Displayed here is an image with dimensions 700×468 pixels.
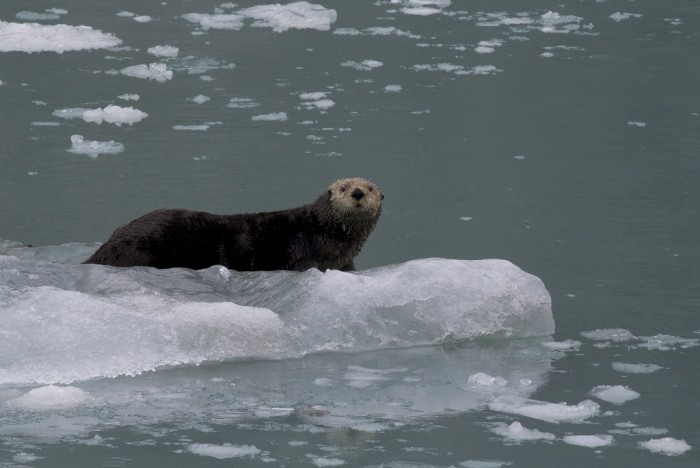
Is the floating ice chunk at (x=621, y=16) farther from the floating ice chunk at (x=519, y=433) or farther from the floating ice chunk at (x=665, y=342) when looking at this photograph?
the floating ice chunk at (x=519, y=433)

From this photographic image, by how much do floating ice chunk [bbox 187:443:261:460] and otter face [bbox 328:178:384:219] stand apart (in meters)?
2.32

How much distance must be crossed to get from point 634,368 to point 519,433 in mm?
923

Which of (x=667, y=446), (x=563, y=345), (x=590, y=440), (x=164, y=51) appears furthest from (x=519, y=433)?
(x=164, y=51)

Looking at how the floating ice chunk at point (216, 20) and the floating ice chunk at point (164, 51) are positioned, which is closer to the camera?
the floating ice chunk at point (164, 51)

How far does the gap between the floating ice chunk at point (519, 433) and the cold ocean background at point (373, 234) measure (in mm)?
13

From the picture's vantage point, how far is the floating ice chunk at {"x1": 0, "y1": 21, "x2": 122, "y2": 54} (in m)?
10.3

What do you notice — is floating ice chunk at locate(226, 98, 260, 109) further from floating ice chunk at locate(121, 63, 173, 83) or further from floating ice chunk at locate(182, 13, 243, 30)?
floating ice chunk at locate(182, 13, 243, 30)

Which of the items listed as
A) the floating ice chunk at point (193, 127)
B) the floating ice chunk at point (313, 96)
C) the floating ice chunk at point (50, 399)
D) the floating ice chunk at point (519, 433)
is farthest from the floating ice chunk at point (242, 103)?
the floating ice chunk at point (519, 433)

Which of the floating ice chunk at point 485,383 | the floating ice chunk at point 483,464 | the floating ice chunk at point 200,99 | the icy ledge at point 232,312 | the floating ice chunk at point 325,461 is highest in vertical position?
the floating ice chunk at point 200,99

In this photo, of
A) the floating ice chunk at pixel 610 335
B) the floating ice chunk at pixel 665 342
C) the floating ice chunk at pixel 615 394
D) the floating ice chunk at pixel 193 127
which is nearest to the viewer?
the floating ice chunk at pixel 615 394

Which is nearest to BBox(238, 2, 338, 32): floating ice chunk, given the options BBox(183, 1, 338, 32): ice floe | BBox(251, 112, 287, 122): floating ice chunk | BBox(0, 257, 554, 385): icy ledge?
BBox(183, 1, 338, 32): ice floe

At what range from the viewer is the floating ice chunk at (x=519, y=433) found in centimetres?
411

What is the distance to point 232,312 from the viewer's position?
16.3 ft

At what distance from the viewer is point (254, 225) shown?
613 cm
